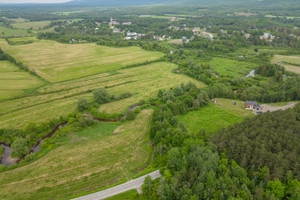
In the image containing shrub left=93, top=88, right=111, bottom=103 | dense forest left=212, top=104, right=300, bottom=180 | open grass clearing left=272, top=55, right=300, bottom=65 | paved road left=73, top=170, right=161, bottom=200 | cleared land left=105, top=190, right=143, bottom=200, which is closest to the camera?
dense forest left=212, top=104, right=300, bottom=180

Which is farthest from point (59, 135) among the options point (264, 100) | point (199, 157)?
point (264, 100)

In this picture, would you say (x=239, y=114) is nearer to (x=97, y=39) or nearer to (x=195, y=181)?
(x=195, y=181)

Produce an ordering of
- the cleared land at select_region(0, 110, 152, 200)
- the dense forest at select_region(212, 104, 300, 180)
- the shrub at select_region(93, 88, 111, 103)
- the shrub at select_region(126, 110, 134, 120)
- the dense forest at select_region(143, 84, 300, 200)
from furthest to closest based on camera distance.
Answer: the shrub at select_region(93, 88, 111, 103)
the shrub at select_region(126, 110, 134, 120)
the cleared land at select_region(0, 110, 152, 200)
the dense forest at select_region(212, 104, 300, 180)
the dense forest at select_region(143, 84, 300, 200)

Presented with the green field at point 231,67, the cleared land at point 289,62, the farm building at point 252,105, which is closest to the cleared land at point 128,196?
the farm building at point 252,105

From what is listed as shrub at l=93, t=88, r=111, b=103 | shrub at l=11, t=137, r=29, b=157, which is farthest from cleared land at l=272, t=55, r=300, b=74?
shrub at l=11, t=137, r=29, b=157

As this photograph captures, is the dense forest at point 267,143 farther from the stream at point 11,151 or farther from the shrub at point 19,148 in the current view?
the shrub at point 19,148

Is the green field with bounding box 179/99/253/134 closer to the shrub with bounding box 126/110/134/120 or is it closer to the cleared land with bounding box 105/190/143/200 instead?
the shrub with bounding box 126/110/134/120

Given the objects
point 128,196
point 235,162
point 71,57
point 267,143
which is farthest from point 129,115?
point 71,57
